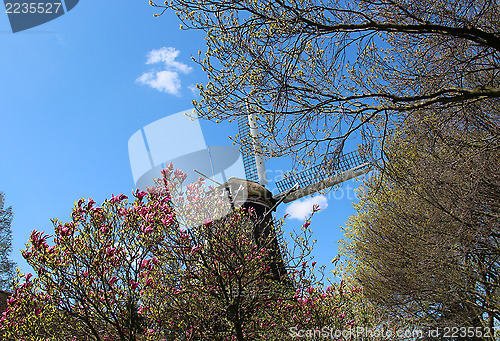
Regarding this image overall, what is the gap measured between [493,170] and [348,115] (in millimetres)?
3887

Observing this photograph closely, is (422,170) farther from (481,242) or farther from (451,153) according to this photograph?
(481,242)

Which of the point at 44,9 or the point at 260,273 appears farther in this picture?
the point at 44,9

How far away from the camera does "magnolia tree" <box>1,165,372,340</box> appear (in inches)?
178

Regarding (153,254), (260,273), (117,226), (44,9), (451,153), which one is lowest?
(260,273)

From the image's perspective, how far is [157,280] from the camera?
518 centimetres

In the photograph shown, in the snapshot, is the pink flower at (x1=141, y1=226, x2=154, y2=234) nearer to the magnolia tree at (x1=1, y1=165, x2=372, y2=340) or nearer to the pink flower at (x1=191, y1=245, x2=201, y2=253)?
the magnolia tree at (x1=1, y1=165, x2=372, y2=340)

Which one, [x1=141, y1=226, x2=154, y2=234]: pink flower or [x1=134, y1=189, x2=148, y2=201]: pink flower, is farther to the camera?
[x1=134, y1=189, x2=148, y2=201]: pink flower

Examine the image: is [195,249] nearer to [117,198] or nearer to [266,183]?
[117,198]

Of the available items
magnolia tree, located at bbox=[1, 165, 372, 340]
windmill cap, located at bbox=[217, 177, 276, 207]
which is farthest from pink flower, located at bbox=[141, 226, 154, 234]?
windmill cap, located at bbox=[217, 177, 276, 207]

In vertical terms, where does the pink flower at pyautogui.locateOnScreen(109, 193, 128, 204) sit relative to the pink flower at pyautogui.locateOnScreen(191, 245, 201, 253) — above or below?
above

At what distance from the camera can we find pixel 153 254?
514 cm

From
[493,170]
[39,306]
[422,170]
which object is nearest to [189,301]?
[39,306]

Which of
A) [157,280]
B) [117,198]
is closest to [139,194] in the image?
[117,198]

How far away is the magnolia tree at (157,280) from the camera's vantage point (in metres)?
4.53
